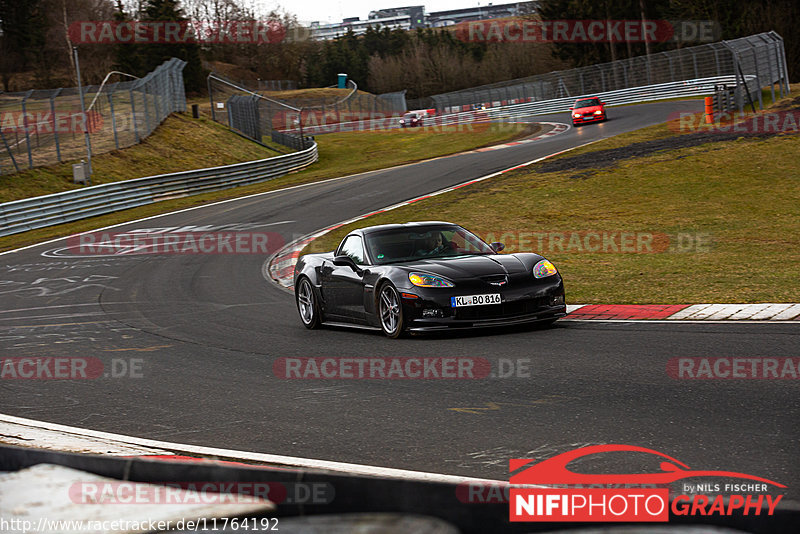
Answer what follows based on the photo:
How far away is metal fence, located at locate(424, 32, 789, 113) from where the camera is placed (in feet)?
123

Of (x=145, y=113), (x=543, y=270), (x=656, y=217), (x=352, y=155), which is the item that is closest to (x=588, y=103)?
(x=352, y=155)

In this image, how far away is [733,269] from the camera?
13.0 metres

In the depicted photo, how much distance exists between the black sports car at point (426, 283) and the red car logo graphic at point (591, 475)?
438 centimetres

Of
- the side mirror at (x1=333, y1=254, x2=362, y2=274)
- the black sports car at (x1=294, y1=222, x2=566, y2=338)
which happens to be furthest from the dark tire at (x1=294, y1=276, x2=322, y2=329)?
the side mirror at (x1=333, y1=254, x2=362, y2=274)

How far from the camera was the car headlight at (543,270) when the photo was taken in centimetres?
966

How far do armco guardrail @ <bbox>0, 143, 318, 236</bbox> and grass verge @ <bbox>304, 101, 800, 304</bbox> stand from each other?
487 inches

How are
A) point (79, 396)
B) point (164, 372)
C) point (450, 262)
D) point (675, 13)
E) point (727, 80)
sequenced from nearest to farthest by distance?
point (79, 396), point (164, 372), point (450, 262), point (727, 80), point (675, 13)

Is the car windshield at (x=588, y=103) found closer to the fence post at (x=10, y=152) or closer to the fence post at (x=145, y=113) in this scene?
the fence post at (x=145, y=113)

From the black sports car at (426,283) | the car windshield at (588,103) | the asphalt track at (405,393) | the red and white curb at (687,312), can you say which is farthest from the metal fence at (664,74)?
the asphalt track at (405,393)

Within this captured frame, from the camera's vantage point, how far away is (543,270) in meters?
9.77

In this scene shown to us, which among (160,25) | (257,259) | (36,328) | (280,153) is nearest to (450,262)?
(36,328)

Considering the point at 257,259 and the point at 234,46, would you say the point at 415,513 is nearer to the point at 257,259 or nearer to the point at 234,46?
the point at 257,259

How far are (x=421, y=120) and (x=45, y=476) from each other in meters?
65.5

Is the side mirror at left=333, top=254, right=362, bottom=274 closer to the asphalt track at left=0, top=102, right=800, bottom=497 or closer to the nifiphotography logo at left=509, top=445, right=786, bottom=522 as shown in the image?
the asphalt track at left=0, top=102, right=800, bottom=497
